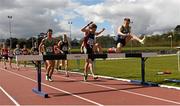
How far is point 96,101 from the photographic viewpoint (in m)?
10.9

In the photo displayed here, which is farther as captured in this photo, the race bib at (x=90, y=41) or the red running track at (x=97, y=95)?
the race bib at (x=90, y=41)

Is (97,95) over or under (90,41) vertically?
under

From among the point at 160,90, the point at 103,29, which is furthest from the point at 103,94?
the point at 103,29

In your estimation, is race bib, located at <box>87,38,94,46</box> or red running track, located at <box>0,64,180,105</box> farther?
race bib, located at <box>87,38,94,46</box>

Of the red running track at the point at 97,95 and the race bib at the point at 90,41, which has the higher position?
the race bib at the point at 90,41

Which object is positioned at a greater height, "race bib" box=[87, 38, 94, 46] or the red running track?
"race bib" box=[87, 38, 94, 46]

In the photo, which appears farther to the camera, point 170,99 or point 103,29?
point 103,29

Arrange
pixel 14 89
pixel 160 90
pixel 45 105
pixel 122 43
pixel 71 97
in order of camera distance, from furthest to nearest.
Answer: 1. pixel 122 43
2. pixel 14 89
3. pixel 160 90
4. pixel 71 97
5. pixel 45 105

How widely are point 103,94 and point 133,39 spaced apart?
11.1ft

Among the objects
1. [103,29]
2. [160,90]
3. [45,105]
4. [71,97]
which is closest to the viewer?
[45,105]

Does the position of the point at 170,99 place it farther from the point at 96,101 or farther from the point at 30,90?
the point at 30,90

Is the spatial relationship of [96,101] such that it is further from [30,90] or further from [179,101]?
[30,90]

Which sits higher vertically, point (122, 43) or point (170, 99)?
point (122, 43)

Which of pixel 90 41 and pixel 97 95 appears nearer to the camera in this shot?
pixel 97 95
